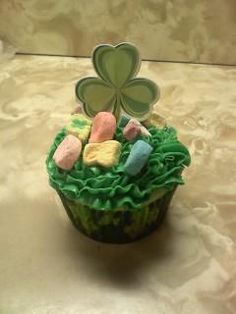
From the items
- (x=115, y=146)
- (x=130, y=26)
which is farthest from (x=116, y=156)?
(x=130, y=26)

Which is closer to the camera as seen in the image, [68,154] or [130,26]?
[68,154]

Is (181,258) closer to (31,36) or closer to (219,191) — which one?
(219,191)

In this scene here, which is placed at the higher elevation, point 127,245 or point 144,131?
point 144,131

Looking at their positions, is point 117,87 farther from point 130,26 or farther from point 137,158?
point 130,26

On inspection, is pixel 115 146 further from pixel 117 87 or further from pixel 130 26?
pixel 130 26

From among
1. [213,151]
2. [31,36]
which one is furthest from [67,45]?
[213,151]

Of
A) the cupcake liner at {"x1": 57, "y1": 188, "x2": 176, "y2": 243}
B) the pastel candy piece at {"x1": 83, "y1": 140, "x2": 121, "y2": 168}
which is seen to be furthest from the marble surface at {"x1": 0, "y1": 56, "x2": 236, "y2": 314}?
the pastel candy piece at {"x1": 83, "y1": 140, "x2": 121, "y2": 168}
